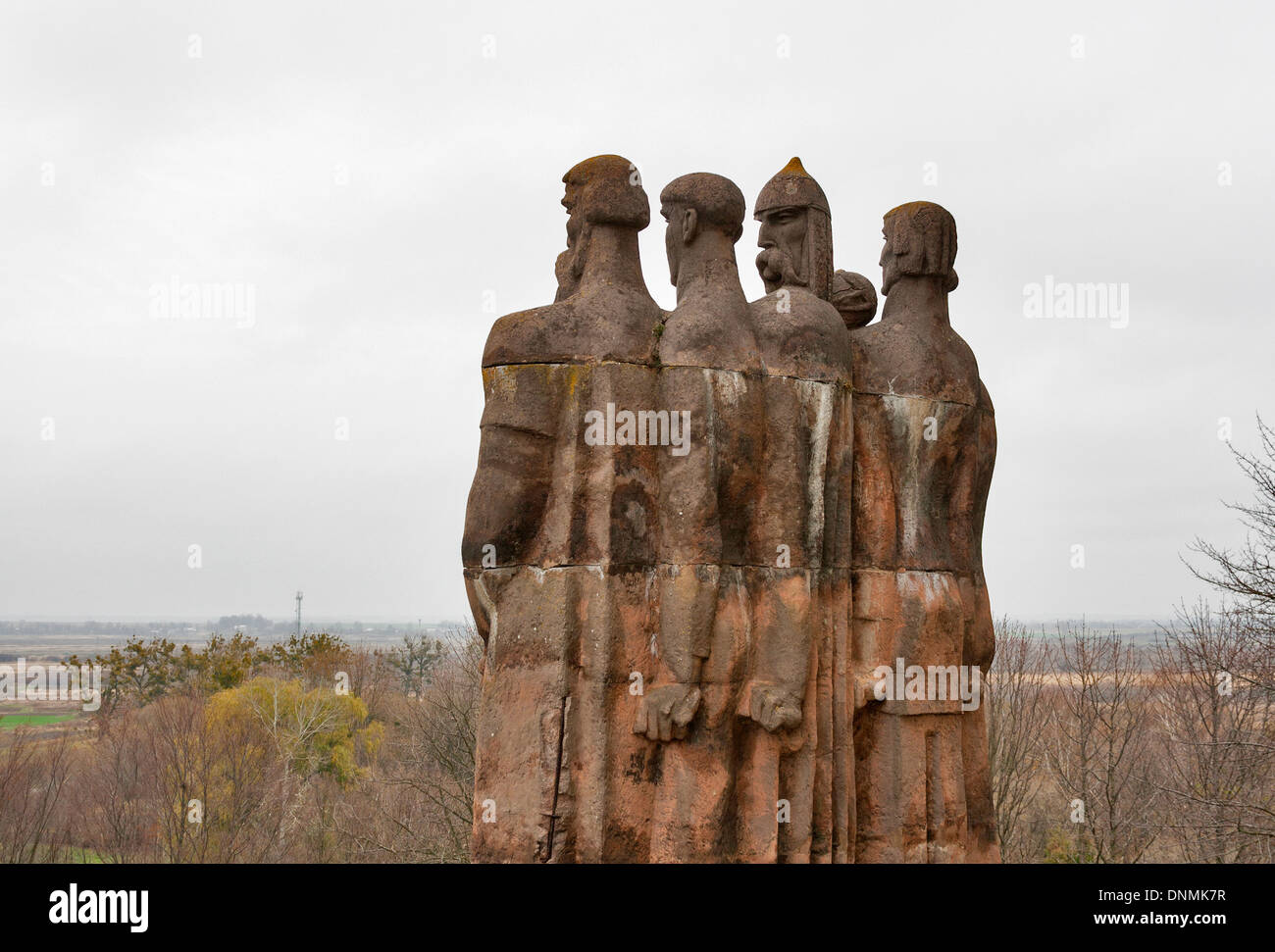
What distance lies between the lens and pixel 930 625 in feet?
27.7

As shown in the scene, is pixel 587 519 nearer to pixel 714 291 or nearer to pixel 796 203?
pixel 714 291

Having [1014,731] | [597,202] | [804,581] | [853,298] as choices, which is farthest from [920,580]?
[1014,731]

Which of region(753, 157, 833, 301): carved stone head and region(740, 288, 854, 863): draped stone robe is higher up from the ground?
region(753, 157, 833, 301): carved stone head

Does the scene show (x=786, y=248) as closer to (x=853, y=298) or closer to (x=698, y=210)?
(x=698, y=210)

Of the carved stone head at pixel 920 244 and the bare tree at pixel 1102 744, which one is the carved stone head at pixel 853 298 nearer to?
the carved stone head at pixel 920 244

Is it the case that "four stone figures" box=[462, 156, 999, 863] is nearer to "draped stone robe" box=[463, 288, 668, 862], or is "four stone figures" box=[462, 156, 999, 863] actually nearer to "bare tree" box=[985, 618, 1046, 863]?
"draped stone robe" box=[463, 288, 668, 862]

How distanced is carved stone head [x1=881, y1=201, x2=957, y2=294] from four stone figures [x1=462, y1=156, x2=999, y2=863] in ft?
4.44

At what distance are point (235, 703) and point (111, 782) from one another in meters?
4.70

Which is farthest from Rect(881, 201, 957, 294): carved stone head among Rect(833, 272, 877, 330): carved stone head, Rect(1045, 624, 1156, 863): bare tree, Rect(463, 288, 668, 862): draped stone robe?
Rect(1045, 624, 1156, 863): bare tree

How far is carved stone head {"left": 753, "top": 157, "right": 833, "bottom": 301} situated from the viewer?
891 cm

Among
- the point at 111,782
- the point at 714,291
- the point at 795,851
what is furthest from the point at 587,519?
the point at 111,782

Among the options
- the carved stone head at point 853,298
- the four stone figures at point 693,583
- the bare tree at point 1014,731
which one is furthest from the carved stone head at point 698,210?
the bare tree at point 1014,731

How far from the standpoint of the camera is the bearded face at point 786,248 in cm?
892

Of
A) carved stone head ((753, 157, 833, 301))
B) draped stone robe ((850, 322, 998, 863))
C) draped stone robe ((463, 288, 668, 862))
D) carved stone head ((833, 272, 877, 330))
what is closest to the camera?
draped stone robe ((463, 288, 668, 862))
